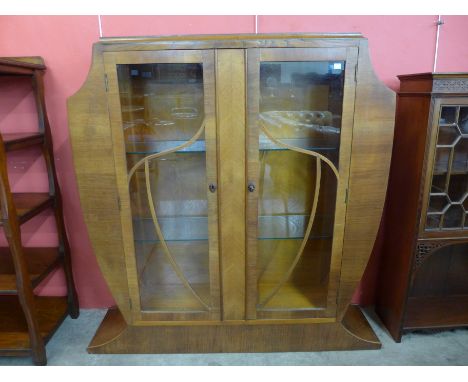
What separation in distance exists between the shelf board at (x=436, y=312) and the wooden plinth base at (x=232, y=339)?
9.2 inches

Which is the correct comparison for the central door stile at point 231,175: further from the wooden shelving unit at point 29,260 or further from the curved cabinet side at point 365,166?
the wooden shelving unit at point 29,260

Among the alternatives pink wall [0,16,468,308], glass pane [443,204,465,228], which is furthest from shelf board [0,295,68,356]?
glass pane [443,204,465,228]

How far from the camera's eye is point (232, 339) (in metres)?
1.43

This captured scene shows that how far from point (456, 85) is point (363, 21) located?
45 cm

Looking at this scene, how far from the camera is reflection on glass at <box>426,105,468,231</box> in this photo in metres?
1.25

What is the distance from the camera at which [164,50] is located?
109 centimetres

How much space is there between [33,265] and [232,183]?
972 millimetres

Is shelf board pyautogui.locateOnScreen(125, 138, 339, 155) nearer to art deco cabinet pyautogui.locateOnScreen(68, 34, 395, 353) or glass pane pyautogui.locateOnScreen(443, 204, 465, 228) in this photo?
art deco cabinet pyautogui.locateOnScreen(68, 34, 395, 353)

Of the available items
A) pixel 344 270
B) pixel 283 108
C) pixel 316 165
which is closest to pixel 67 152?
pixel 283 108

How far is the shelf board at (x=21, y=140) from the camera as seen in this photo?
1220 millimetres

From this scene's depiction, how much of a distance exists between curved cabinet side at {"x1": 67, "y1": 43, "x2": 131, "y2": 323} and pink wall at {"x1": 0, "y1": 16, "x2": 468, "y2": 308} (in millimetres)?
380

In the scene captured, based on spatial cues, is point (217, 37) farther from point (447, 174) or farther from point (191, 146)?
point (447, 174)

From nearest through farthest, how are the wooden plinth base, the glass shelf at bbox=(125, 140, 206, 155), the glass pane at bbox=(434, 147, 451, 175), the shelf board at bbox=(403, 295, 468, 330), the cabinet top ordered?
the cabinet top → the glass shelf at bbox=(125, 140, 206, 155) → the glass pane at bbox=(434, 147, 451, 175) → the wooden plinth base → the shelf board at bbox=(403, 295, 468, 330)

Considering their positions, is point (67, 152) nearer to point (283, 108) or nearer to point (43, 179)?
point (43, 179)
